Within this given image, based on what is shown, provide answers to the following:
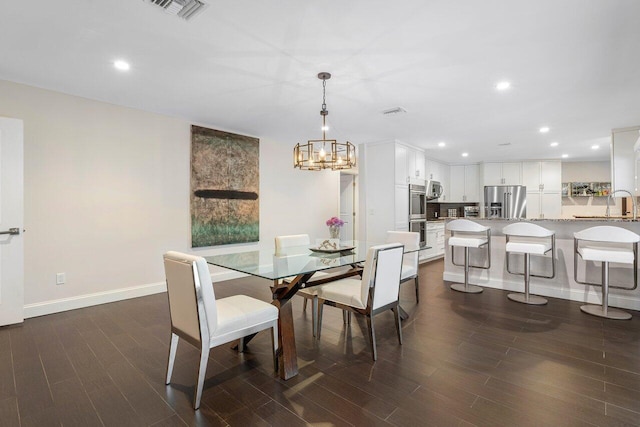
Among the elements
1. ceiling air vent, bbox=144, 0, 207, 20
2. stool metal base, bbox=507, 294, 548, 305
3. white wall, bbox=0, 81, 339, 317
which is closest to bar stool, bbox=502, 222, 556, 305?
stool metal base, bbox=507, 294, 548, 305

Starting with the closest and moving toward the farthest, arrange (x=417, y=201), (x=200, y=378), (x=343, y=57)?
(x=200, y=378), (x=343, y=57), (x=417, y=201)

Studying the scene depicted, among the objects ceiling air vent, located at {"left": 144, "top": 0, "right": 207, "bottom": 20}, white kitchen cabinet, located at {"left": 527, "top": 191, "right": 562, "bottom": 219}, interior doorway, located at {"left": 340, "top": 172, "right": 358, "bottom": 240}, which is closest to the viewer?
ceiling air vent, located at {"left": 144, "top": 0, "right": 207, "bottom": 20}

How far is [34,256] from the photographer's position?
3336 millimetres

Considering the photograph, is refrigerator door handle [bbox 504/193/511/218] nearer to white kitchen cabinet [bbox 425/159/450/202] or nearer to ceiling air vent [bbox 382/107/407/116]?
white kitchen cabinet [bbox 425/159/450/202]

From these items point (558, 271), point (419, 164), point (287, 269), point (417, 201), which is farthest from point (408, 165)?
point (287, 269)

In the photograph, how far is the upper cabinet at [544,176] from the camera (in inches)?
300

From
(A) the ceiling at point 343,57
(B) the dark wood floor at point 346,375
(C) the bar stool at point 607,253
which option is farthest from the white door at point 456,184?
(B) the dark wood floor at point 346,375

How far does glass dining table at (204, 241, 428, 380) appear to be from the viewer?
218cm

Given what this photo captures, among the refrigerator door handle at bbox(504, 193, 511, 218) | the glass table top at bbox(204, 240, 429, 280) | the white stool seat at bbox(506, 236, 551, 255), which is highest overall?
the refrigerator door handle at bbox(504, 193, 511, 218)

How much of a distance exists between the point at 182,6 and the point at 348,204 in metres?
6.30

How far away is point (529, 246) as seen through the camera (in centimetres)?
369

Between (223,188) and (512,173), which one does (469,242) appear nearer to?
(223,188)

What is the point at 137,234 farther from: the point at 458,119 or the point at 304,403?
the point at 458,119

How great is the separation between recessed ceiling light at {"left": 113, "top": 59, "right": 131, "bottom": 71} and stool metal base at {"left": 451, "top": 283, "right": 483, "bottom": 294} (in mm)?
4585
